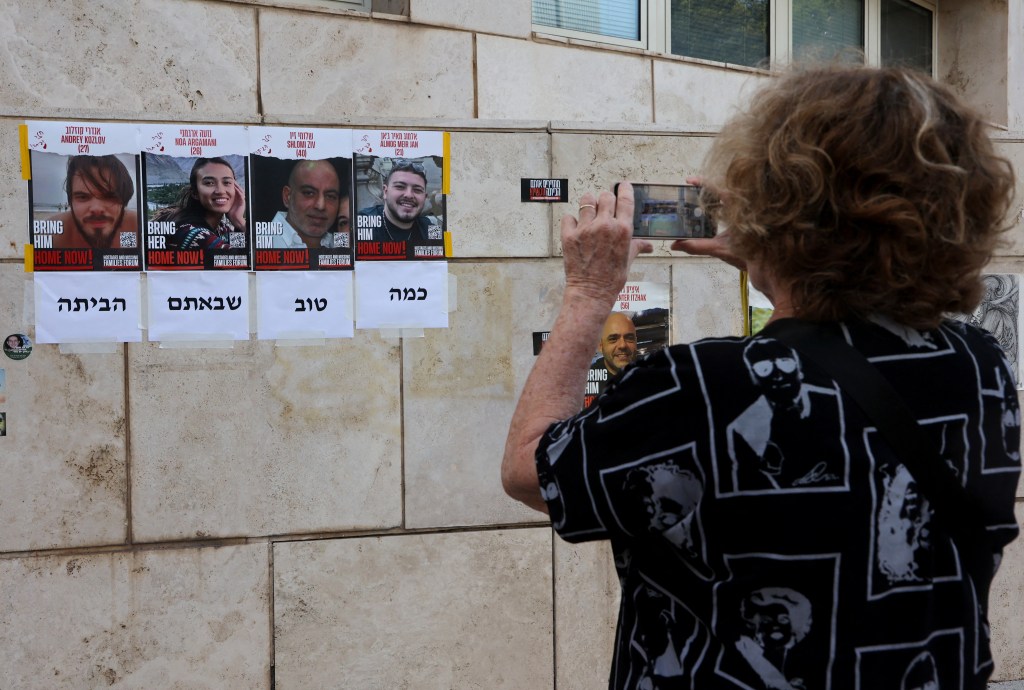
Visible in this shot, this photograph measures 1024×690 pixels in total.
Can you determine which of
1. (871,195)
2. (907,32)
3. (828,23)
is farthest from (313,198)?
(907,32)

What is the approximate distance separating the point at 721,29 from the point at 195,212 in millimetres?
4383

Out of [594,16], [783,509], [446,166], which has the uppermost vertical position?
[594,16]

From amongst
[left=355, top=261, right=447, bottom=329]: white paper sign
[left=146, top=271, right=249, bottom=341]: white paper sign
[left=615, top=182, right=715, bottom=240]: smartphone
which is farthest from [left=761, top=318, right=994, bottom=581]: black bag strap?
[left=146, top=271, right=249, bottom=341]: white paper sign

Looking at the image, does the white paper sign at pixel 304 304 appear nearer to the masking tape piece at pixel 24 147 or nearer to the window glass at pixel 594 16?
the masking tape piece at pixel 24 147

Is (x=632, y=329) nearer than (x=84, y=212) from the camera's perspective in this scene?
No

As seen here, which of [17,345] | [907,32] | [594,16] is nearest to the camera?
[17,345]

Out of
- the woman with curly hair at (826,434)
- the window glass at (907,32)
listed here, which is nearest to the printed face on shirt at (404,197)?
the woman with curly hair at (826,434)

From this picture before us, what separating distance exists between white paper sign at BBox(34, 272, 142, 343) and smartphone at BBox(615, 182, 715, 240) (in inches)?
75.4

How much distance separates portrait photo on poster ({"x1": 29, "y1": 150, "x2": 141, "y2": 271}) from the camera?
137 inches

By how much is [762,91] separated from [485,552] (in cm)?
269

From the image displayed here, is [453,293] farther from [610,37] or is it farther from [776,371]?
[610,37]

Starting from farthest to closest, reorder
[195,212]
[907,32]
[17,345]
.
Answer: [907,32]
[195,212]
[17,345]

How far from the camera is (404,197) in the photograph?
3758 millimetres

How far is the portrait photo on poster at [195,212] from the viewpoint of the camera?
3.57 m
